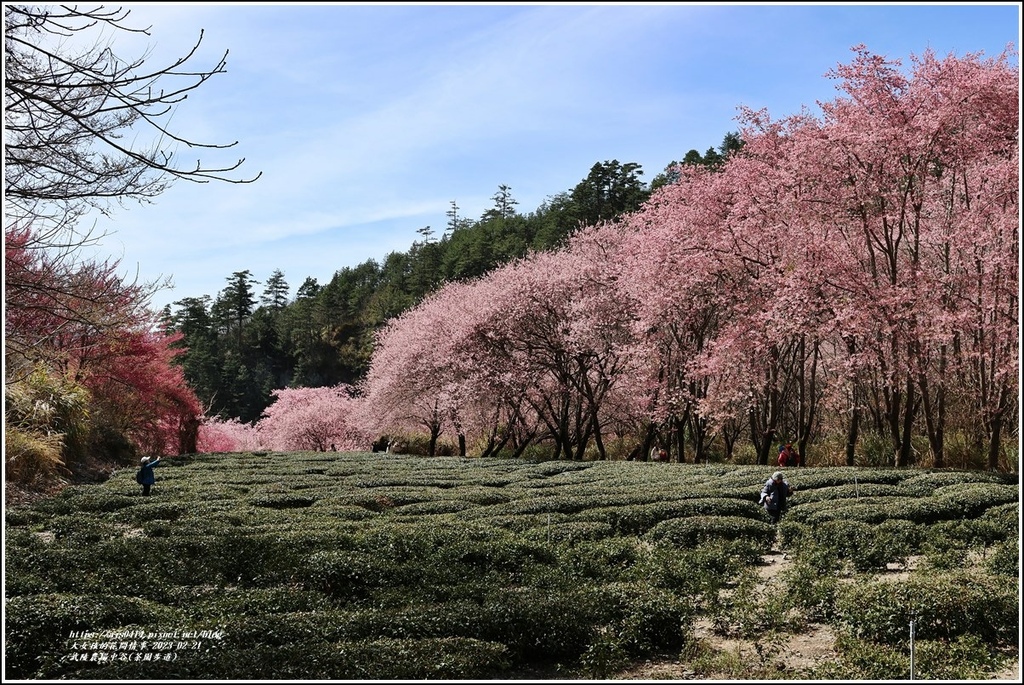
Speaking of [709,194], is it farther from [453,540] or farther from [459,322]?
[453,540]

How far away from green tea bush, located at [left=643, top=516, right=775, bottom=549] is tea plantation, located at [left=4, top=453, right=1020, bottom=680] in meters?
0.04

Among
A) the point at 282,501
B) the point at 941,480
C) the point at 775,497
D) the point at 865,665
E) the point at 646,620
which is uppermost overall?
the point at 941,480

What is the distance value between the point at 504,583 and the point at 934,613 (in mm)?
4632

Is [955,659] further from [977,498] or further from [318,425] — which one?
[318,425]

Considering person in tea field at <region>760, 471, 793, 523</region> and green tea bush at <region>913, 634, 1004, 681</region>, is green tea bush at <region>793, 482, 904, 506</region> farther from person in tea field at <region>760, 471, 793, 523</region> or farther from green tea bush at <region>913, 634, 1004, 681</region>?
green tea bush at <region>913, 634, 1004, 681</region>

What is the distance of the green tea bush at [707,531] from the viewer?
12.6 m

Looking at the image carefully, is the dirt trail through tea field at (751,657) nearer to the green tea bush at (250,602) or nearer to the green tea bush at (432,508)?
the green tea bush at (250,602)

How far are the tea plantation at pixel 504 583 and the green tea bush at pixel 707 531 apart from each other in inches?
1.6

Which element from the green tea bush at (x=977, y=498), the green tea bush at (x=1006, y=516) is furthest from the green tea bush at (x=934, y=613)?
the green tea bush at (x=977, y=498)

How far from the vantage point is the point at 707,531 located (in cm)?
1278

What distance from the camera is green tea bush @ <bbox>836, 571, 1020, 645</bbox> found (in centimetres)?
780

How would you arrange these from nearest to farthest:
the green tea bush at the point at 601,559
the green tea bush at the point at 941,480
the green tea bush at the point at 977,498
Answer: the green tea bush at the point at 601,559
the green tea bush at the point at 977,498
the green tea bush at the point at 941,480

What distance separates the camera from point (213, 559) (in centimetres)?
1052

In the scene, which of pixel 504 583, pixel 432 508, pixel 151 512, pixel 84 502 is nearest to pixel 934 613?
pixel 504 583
